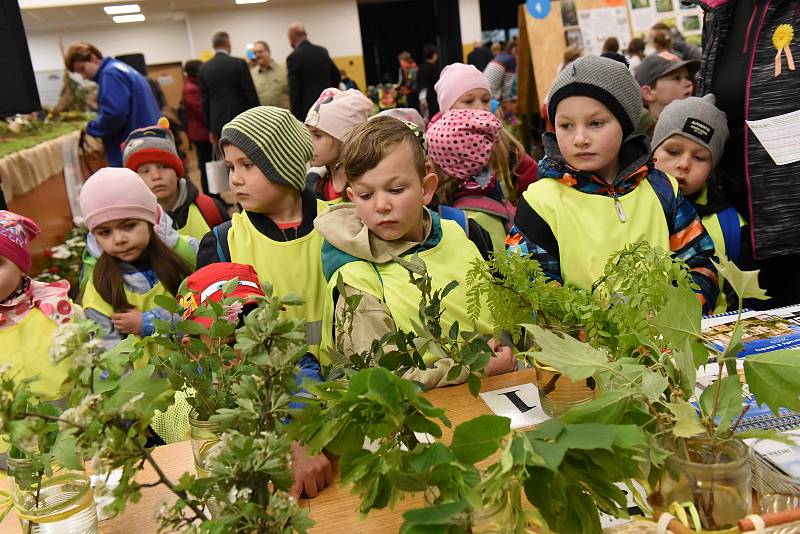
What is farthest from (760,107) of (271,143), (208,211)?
(208,211)

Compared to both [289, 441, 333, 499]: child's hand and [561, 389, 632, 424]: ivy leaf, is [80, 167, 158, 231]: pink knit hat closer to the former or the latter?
[289, 441, 333, 499]: child's hand

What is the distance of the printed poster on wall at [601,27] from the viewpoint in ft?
20.8

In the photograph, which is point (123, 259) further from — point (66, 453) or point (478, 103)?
point (478, 103)

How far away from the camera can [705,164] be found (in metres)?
2.23

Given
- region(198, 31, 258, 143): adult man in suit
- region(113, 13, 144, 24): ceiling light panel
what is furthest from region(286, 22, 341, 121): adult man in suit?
region(113, 13, 144, 24): ceiling light panel

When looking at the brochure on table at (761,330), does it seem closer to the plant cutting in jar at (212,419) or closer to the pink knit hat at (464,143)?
the plant cutting in jar at (212,419)

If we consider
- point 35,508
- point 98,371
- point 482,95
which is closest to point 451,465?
point 98,371

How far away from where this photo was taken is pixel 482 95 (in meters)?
3.33

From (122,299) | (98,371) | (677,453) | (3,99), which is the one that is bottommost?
(122,299)

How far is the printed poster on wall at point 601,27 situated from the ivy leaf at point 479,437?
6176mm

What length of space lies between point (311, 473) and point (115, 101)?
465cm

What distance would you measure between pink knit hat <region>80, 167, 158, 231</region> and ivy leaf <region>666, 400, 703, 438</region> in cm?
199

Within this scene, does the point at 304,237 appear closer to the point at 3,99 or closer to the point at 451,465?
the point at 3,99

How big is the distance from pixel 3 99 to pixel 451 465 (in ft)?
7.87
